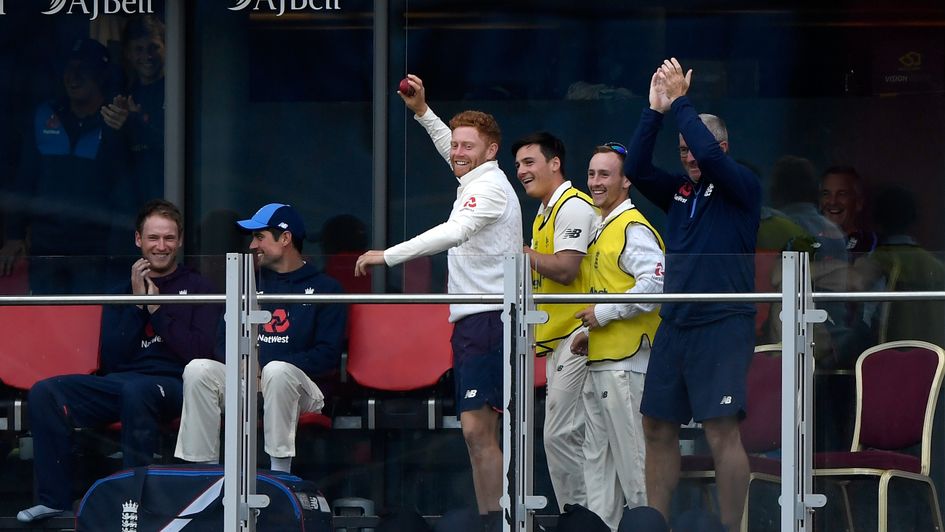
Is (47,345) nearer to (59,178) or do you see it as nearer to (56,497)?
(56,497)

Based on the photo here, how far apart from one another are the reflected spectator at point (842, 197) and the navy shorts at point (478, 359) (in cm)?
381

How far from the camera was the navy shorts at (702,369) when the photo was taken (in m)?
5.62

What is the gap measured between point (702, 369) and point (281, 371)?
158 centimetres

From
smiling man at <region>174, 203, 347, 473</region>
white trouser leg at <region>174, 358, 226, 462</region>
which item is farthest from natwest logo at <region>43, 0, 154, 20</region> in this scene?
white trouser leg at <region>174, 358, 226, 462</region>

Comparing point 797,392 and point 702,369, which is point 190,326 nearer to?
point 702,369

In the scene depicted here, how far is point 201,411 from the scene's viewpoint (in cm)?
573

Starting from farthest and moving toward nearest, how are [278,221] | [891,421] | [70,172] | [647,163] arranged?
[70,172], [647,163], [278,221], [891,421]

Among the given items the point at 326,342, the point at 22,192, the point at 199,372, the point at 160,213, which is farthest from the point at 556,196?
the point at 22,192

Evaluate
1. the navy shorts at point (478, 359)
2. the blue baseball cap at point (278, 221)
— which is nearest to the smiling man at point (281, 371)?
the blue baseball cap at point (278, 221)

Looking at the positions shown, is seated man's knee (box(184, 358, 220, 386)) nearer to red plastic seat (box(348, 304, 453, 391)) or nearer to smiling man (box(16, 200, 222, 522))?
smiling man (box(16, 200, 222, 522))

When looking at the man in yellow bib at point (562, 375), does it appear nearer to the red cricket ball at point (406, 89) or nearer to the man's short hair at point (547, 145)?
the man's short hair at point (547, 145)

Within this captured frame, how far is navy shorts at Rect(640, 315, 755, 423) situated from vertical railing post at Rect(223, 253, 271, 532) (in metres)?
1.51

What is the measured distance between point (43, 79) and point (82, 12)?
0.48m

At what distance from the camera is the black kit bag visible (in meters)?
5.70
